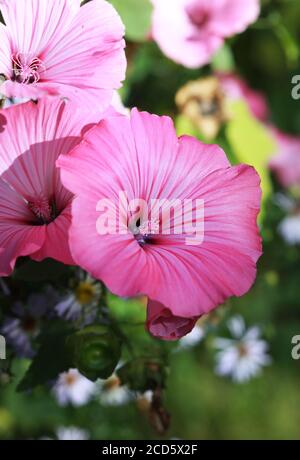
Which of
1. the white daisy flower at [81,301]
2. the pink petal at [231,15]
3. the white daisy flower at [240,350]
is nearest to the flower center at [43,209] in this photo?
the white daisy flower at [81,301]

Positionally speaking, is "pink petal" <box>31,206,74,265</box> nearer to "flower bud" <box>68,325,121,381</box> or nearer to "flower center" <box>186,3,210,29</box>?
"flower bud" <box>68,325,121,381</box>

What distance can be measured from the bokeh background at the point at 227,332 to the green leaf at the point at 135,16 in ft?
0.50

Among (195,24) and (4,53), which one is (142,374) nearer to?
(4,53)

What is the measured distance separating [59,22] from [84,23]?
0.02 m

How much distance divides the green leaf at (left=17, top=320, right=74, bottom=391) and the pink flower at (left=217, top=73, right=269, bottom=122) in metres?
0.52

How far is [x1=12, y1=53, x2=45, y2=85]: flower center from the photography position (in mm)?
486

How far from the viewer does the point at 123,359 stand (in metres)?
0.67

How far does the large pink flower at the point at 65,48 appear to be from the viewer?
481 millimetres

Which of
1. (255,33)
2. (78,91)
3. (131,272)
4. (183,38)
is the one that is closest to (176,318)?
(131,272)

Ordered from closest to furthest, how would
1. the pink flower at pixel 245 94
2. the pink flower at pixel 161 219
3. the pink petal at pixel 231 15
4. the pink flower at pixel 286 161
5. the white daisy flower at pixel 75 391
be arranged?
the pink flower at pixel 161 219 < the pink petal at pixel 231 15 < the white daisy flower at pixel 75 391 < the pink flower at pixel 245 94 < the pink flower at pixel 286 161

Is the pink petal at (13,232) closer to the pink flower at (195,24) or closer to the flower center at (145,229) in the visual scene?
the flower center at (145,229)

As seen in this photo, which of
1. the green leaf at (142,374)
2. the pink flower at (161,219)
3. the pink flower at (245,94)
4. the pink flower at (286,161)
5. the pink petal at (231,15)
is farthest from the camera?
the pink flower at (286,161)

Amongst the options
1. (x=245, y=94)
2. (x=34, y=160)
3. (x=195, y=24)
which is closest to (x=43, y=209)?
(x=34, y=160)

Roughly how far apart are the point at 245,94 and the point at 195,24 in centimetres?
32
